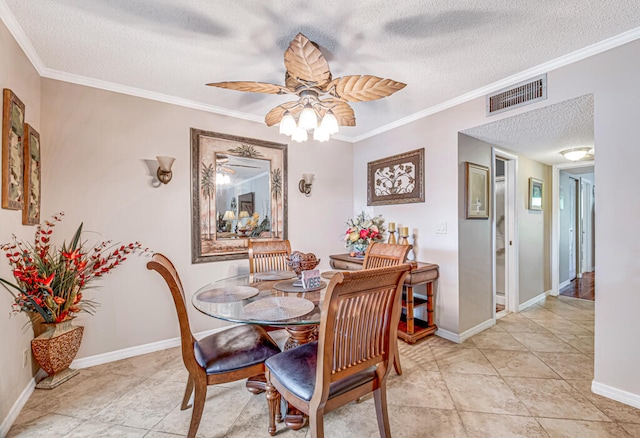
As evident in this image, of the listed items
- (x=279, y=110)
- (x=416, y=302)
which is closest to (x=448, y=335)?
(x=416, y=302)

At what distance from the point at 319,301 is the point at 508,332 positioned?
2.58 m

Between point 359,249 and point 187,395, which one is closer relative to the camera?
point 187,395

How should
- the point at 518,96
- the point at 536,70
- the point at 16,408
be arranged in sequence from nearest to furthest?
the point at 16,408, the point at 536,70, the point at 518,96

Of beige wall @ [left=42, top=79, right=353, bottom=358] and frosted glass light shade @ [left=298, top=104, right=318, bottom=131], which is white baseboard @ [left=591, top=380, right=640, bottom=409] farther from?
beige wall @ [left=42, top=79, right=353, bottom=358]

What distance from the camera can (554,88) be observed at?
85.3 inches

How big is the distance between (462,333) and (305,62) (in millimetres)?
2861

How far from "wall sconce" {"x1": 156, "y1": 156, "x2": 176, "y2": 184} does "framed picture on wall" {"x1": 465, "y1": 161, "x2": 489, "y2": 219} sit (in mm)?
2917

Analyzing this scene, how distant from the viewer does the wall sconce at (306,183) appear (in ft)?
11.6

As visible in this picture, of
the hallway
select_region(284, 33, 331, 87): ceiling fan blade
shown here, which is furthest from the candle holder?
the hallway

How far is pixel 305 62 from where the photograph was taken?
1.58 meters

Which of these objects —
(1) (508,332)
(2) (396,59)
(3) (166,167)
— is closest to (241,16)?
(2) (396,59)

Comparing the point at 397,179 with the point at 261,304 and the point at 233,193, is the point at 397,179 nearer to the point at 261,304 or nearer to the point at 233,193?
the point at 233,193

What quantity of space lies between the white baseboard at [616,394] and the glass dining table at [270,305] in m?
2.00

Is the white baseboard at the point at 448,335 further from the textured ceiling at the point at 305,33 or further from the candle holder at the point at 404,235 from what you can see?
the textured ceiling at the point at 305,33
